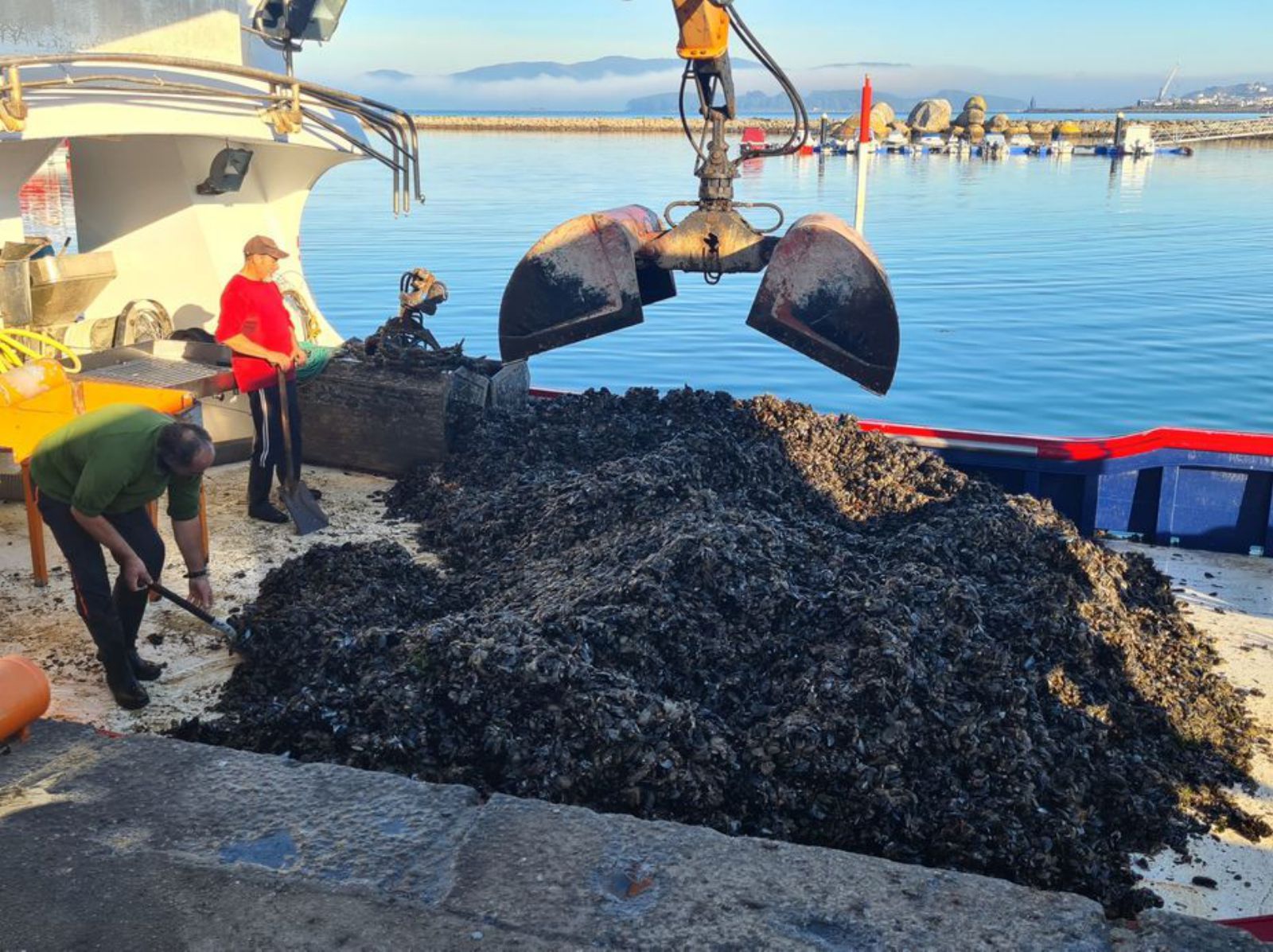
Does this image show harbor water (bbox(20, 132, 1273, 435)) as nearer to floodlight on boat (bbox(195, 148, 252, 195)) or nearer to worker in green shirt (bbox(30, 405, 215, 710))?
floodlight on boat (bbox(195, 148, 252, 195))

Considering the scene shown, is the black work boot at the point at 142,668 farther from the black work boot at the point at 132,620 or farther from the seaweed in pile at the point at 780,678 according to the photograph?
the seaweed in pile at the point at 780,678

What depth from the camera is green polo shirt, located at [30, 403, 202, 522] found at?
4438 mm

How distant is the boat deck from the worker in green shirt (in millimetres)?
230

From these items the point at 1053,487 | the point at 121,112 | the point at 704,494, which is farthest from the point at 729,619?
the point at 121,112

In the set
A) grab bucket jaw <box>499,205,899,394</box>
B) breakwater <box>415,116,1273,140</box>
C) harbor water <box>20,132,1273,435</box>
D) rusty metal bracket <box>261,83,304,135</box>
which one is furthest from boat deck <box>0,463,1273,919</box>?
breakwater <box>415,116,1273,140</box>

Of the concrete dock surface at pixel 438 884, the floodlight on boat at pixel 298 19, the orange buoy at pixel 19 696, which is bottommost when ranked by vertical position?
the concrete dock surface at pixel 438 884

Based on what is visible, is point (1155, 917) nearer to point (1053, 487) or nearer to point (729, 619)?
point (729, 619)

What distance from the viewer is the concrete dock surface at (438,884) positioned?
3146 mm

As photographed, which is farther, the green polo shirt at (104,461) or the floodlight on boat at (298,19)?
the floodlight on boat at (298,19)

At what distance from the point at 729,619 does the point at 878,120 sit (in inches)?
2717

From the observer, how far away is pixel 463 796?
381 centimetres

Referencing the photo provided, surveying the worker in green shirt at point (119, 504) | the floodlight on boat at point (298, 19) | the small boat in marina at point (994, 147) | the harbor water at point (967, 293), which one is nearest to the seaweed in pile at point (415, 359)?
the floodlight on boat at point (298, 19)

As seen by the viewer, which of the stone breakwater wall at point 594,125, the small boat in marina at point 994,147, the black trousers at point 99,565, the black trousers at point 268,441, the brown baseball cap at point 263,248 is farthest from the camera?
the stone breakwater wall at point 594,125

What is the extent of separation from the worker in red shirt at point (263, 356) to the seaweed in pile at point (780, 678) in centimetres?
140
